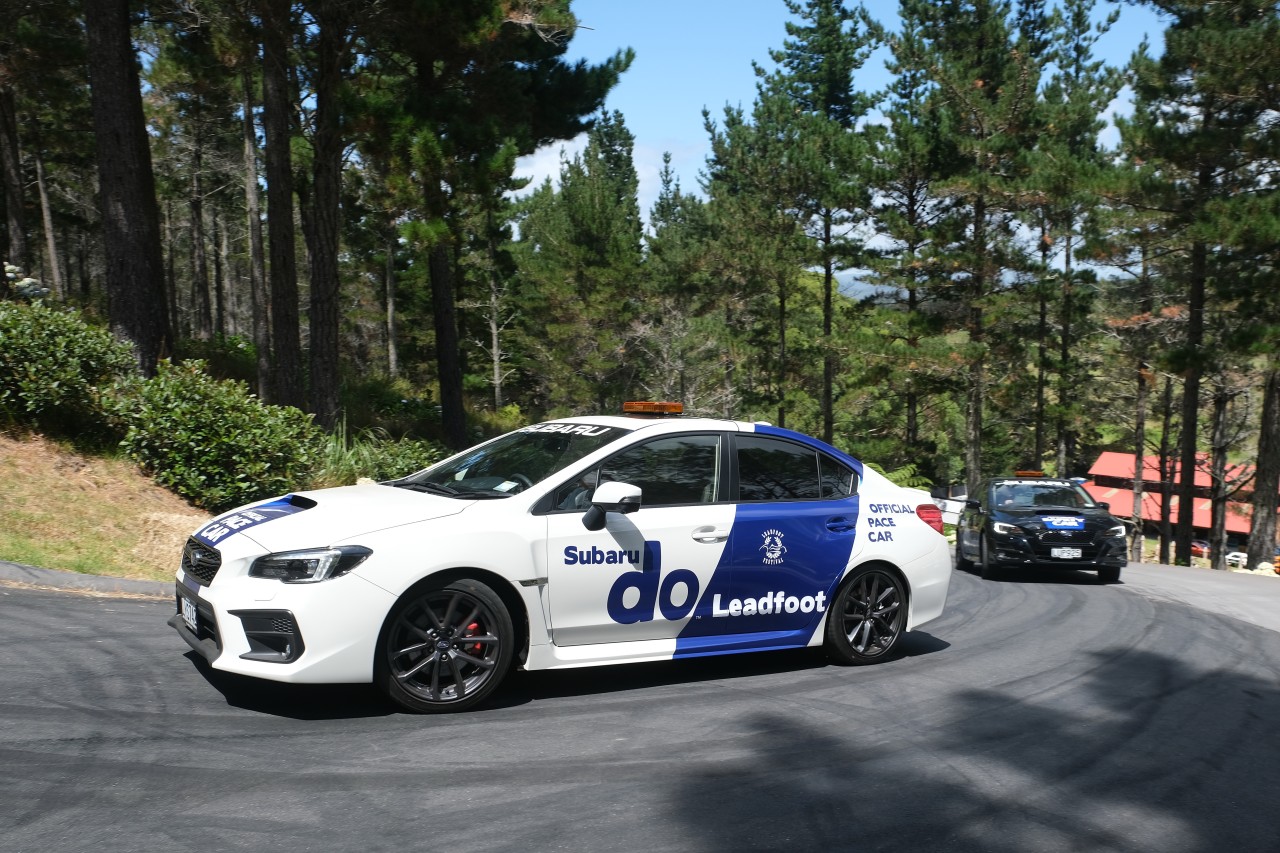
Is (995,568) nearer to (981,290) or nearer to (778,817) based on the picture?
(778,817)

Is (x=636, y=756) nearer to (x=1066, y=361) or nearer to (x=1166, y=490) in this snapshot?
(x=1066, y=361)

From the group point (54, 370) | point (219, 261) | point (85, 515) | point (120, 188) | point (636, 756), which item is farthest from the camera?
point (219, 261)

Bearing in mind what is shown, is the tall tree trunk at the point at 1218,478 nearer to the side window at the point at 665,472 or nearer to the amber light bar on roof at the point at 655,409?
the amber light bar on roof at the point at 655,409

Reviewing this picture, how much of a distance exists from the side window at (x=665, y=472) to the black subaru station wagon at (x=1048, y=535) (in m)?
9.08

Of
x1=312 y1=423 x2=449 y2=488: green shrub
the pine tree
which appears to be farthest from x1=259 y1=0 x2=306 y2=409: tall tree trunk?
the pine tree

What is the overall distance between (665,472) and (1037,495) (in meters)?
11.2

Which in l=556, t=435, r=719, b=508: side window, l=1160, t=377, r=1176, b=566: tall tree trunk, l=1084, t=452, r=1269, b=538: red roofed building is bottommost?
l=1084, t=452, r=1269, b=538: red roofed building

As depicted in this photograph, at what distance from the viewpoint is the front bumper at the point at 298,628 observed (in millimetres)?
5367

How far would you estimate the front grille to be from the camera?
580 cm

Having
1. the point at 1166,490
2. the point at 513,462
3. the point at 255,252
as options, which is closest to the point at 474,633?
the point at 513,462

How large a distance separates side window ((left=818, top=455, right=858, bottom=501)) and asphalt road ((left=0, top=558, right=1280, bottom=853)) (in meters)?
1.32

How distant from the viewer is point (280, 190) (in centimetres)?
1603

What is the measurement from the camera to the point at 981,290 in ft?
121

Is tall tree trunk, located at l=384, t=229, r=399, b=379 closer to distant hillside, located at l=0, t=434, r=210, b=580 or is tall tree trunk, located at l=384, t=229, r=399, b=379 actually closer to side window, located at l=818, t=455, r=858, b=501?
distant hillside, located at l=0, t=434, r=210, b=580
